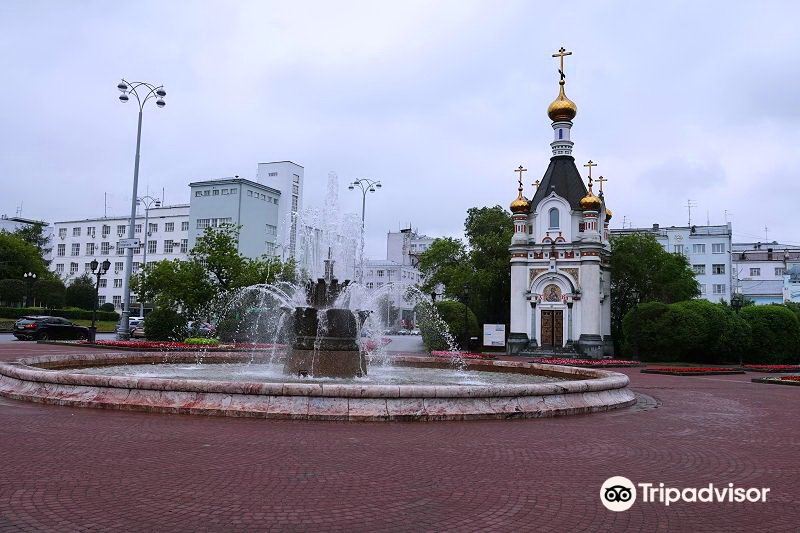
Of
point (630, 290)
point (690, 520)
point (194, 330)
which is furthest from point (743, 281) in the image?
point (690, 520)

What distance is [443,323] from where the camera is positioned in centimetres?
3869

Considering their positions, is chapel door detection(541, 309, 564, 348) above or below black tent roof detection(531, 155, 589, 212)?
below

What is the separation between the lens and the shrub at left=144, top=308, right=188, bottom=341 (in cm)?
3181

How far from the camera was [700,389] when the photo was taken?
1864cm

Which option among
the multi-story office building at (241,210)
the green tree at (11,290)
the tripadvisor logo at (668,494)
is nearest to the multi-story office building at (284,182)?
the multi-story office building at (241,210)

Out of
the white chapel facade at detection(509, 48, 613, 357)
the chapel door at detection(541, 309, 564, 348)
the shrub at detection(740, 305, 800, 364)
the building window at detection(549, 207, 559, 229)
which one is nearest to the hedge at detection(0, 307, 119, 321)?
the white chapel facade at detection(509, 48, 613, 357)

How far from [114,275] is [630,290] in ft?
223

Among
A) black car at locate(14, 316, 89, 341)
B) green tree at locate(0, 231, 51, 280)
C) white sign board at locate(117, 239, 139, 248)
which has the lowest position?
black car at locate(14, 316, 89, 341)

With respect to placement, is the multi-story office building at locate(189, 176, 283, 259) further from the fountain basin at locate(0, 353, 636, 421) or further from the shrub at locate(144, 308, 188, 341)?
the fountain basin at locate(0, 353, 636, 421)

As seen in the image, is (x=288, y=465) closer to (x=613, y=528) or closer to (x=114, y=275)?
(x=613, y=528)

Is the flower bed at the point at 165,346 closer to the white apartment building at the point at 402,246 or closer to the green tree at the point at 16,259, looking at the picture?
the green tree at the point at 16,259

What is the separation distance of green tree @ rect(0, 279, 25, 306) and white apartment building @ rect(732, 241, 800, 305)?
84.4 meters

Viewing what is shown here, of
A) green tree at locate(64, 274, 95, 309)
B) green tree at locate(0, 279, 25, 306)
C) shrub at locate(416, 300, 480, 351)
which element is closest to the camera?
shrub at locate(416, 300, 480, 351)

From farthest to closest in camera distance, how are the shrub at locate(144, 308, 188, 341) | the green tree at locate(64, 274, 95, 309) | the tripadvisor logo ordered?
the green tree at locate(64, 274, 95, 309), the shrub at locate(144, 308, 188, 341), the tripadvisor logo
